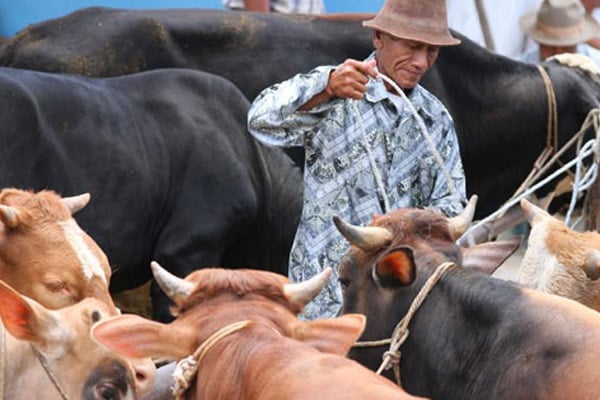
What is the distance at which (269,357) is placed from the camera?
354 centimetres

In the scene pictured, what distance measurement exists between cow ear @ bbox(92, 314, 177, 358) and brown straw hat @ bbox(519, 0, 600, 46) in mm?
6488

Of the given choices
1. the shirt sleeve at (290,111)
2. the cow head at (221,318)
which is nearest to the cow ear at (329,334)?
the cow head at (221,318)

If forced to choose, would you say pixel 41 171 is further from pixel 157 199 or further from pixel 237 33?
pixel 237 33

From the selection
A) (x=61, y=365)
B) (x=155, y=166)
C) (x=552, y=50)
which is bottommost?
(x=552, y=50)

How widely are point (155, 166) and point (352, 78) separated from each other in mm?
1661

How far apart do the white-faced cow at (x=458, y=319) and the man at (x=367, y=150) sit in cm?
65

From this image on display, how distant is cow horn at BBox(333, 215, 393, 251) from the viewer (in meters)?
4.58

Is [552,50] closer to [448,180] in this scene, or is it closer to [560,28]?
[560,28]

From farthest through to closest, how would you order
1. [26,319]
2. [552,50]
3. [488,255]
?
[552,50], [488,255], [26,319]

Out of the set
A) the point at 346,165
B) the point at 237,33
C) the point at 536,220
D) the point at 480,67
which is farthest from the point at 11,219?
the point at 480,67

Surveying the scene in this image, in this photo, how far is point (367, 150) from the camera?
5.38 metres

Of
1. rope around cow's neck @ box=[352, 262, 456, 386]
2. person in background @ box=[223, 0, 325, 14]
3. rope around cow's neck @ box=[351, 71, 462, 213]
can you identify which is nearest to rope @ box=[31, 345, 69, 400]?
rope around cow's neck @ box=[352, 262, 456, 386]

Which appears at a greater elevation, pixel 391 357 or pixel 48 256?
pixel 48 256

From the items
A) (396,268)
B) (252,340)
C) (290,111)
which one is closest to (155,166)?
(290,111)
